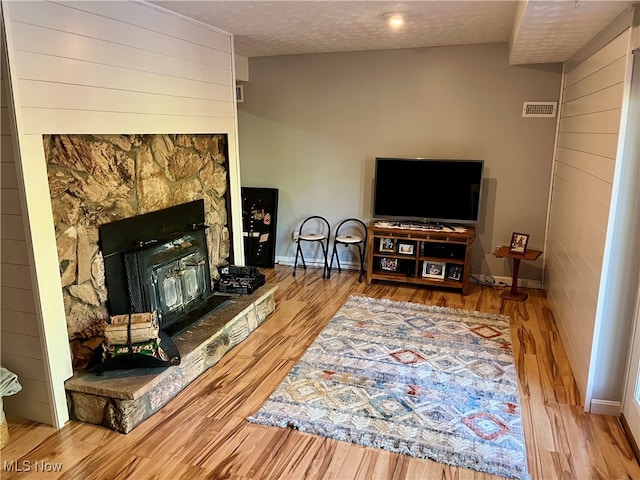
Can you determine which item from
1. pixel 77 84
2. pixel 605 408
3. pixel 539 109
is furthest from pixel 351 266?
pixel 77 84

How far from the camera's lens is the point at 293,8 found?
315 cm

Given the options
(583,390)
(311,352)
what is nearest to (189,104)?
(311,352)

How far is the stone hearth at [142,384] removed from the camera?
96.8 inches

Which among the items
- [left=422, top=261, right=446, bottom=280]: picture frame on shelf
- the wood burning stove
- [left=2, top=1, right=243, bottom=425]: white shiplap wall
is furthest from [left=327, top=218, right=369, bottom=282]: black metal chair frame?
[left=2, top=1, right=243, bottom=425]: white shiplap wall

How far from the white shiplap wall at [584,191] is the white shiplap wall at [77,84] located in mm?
2668

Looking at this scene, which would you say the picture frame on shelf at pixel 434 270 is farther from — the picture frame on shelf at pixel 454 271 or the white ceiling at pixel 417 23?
the white ceiling at pixel 417 23

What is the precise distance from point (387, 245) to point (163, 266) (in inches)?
93.6

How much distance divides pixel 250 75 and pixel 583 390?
14.1ft

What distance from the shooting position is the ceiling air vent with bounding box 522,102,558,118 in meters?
4.36

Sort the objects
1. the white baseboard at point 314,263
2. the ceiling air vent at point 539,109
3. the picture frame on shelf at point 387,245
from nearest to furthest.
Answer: the ceiling air vent at point 539,109 → the picture frame on shelf at point 387,245 → the white baseboard at point 314,263

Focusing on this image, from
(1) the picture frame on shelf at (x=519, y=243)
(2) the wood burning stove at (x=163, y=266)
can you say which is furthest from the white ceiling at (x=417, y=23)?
(1) the picture frame on shelf at (x=519, y=243)

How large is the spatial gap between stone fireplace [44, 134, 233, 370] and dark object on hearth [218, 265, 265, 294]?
0.75 m

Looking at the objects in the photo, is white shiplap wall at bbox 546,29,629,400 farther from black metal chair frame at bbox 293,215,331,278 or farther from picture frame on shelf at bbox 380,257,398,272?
black metal chair frame at bbox 293,215,331,278

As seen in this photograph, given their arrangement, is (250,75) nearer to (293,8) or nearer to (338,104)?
(338,104)
